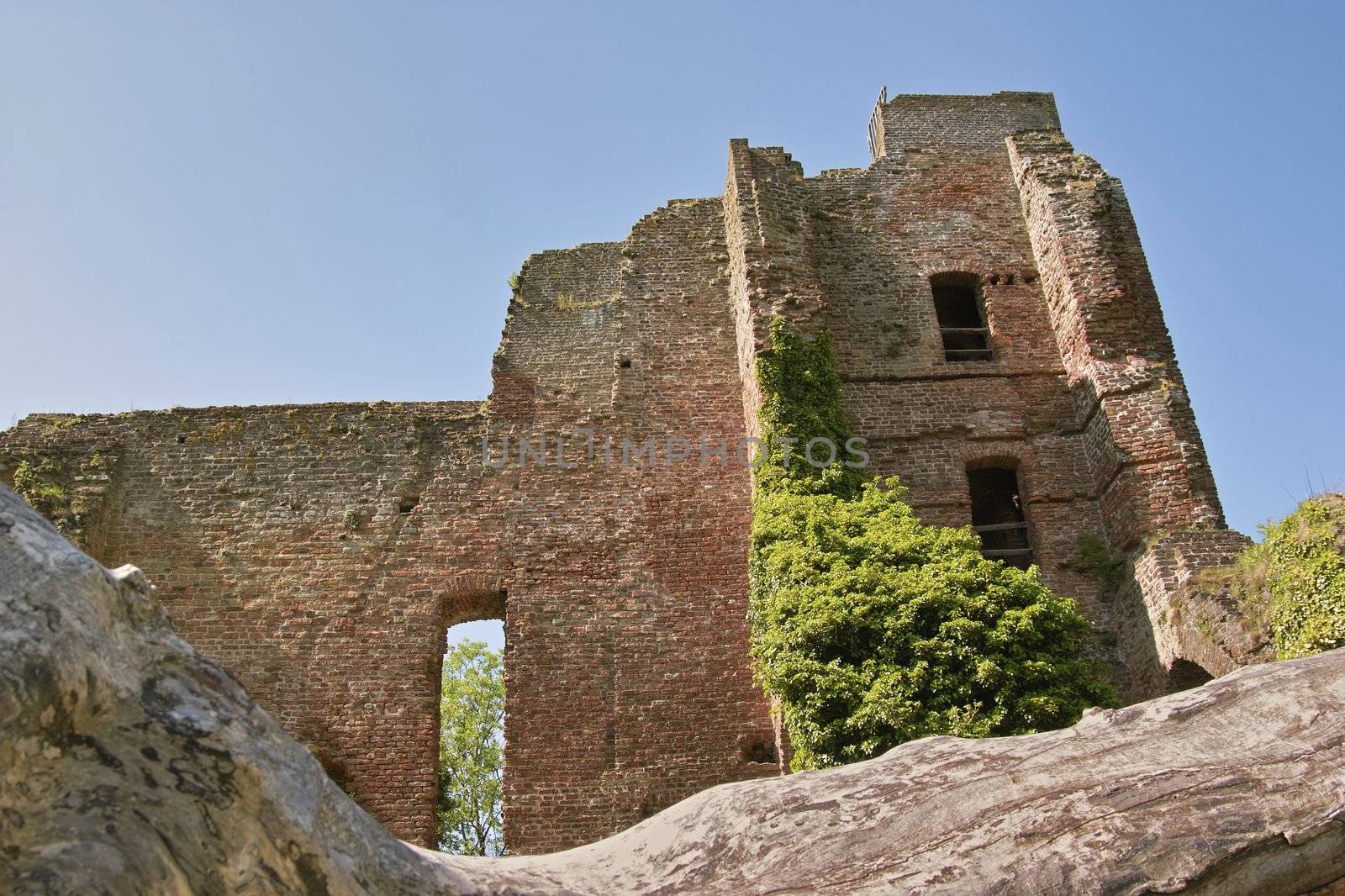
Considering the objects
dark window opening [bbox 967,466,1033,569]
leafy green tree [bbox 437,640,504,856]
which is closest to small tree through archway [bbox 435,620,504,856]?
leafy green tree [bbox 437,640,504,856]

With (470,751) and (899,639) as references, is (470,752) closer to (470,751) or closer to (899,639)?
(470,751)

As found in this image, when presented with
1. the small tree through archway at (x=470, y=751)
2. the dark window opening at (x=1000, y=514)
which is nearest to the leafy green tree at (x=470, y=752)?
the small tree through archway at (x=470, y=751)

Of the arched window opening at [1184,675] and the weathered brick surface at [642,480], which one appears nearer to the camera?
the arched window opening at [1184,675]

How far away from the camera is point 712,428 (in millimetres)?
12906

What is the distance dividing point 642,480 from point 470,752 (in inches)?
479

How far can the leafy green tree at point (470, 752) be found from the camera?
2141cm

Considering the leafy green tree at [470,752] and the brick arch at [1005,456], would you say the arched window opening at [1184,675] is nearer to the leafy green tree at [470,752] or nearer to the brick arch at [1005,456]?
the brick arch at [1005,456]

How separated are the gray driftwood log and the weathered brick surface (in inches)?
250

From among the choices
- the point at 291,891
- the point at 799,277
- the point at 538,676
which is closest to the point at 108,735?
the point at 291,891

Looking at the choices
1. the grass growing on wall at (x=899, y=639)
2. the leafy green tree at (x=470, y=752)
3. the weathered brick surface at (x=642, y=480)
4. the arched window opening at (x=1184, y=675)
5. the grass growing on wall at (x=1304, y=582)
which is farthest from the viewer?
the leafy green tree at (x=470, y=752)

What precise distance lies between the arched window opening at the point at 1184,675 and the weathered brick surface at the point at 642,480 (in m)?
0.17

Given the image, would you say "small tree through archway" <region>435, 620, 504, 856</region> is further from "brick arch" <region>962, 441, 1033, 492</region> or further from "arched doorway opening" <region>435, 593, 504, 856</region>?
"brick arch" <region>962, 441, 1033, 492</region>

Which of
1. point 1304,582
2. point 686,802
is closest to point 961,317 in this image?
point 1304,582

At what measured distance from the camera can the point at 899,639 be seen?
29.2 feet
